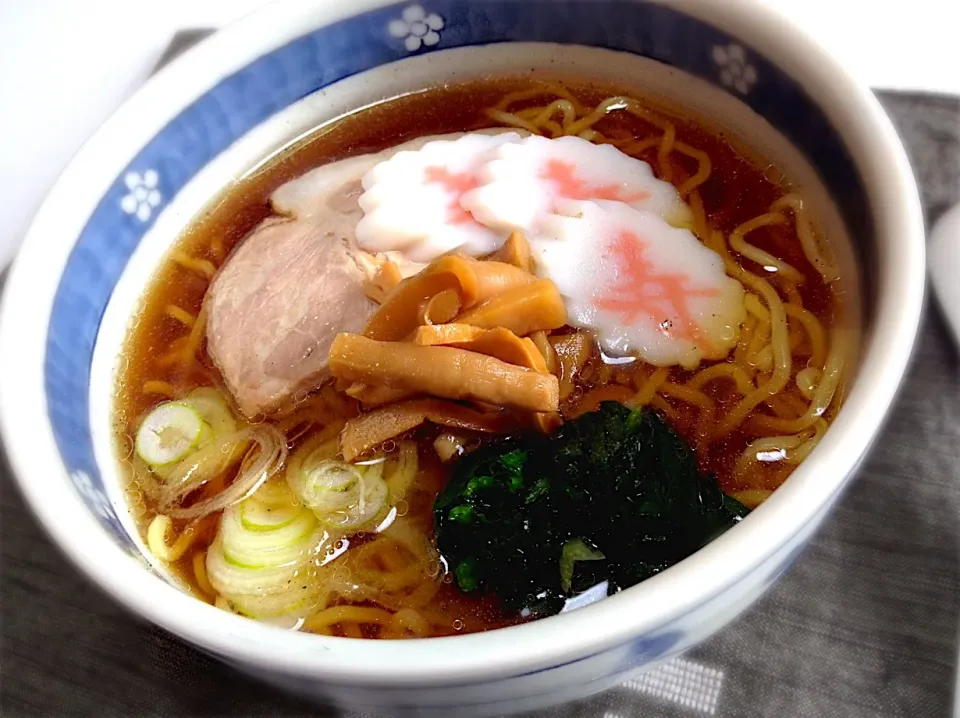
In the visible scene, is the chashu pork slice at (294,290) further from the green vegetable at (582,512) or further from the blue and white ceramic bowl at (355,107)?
the green vegetable at (582,512)

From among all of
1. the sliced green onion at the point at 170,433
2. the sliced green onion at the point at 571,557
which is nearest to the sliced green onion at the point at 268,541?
the sliced green onion at the point at 170,433

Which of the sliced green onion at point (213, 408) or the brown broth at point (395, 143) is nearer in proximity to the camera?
the brown broth at point (395, 143)

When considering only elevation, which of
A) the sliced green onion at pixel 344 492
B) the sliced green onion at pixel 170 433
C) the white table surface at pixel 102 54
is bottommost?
the sliced green onion at pixel 344 492

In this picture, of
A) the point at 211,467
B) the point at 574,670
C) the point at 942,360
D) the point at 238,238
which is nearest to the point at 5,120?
the point at 238,238

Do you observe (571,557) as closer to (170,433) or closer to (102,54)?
(170,433)

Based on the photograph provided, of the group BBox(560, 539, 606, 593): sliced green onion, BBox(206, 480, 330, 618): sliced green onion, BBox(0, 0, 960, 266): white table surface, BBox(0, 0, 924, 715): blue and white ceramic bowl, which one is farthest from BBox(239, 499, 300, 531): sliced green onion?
BBox(0, 0, 960, 266): white table surface

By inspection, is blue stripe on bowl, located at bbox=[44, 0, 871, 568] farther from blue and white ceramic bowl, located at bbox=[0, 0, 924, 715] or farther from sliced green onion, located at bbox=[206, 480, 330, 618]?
sliced green onion, located at bbox=[206, 480, 330, 618]

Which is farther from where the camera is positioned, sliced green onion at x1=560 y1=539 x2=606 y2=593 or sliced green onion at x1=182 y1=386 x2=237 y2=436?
sliced green onion at x1=182 y1=386 x2=237 y2=436
